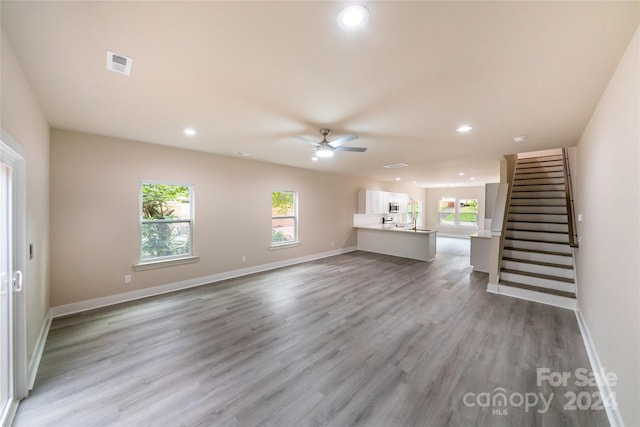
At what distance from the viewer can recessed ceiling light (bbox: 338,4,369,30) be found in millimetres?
1258

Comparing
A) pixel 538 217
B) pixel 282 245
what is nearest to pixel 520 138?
pixel 538 217

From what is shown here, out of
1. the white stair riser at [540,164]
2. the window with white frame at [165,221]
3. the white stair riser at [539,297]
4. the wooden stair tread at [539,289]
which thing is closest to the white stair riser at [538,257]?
the wooden stair tread at [539,289]

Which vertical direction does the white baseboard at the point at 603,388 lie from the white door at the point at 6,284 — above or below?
below

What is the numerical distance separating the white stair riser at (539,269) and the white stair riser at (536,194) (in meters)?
2.15

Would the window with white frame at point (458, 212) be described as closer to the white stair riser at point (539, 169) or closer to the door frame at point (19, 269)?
the white stair riser at point (539, 169)

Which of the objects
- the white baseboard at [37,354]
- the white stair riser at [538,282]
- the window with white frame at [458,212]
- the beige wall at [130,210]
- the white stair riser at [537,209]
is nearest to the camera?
the white baseboard at [37,354]

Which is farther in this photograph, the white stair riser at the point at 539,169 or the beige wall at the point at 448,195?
the beige wall at the point at 448,195

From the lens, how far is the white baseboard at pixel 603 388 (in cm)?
172

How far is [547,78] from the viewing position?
1.92 meters

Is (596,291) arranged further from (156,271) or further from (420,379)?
(156,271)

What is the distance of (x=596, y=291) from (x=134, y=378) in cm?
464

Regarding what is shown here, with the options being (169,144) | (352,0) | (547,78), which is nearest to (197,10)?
(352,0)

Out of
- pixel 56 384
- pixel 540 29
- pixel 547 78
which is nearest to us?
pixel 540 29

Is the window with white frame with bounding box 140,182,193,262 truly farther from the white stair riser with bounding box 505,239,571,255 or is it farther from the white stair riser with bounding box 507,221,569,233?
the white stair riser with bounding box 507,221,569,233
